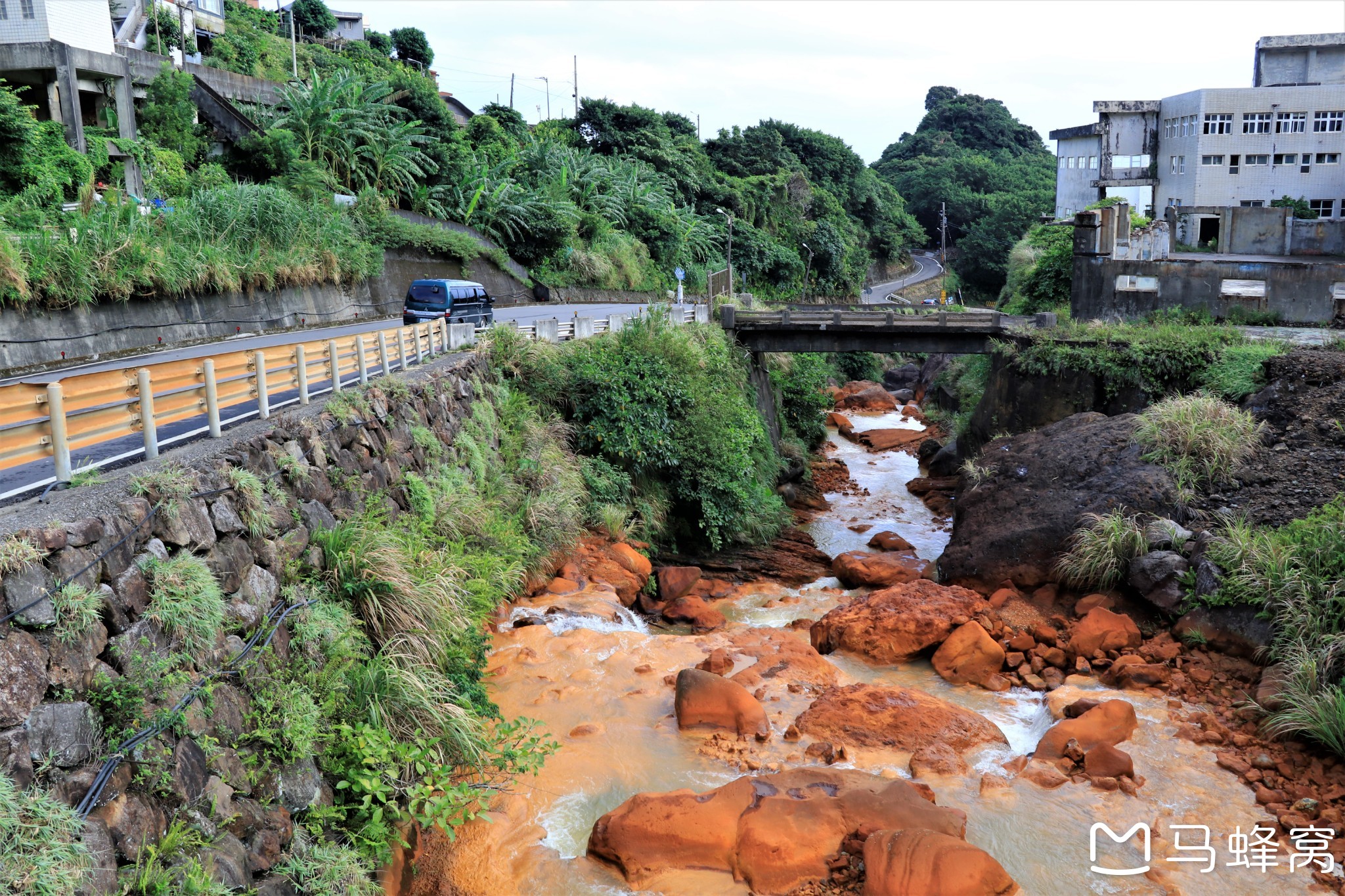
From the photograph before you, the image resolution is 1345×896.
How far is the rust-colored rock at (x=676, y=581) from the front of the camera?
1784 centimetres

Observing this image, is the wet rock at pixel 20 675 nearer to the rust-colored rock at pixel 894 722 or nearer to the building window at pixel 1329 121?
the rust-colored rock at pixel 894 722

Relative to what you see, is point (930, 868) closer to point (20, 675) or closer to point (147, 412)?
point (20, 675)

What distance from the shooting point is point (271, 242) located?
998 inches

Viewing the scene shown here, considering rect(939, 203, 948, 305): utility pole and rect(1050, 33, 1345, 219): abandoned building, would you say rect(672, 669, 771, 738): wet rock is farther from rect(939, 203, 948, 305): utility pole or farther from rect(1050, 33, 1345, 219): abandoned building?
rect(939, 203, 948, 305): utility pole

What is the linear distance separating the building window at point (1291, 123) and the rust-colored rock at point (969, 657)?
44.4 meters

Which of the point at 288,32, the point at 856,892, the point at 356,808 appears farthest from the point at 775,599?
the point at 288,32

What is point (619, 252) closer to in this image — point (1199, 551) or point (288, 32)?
point (288, 32)

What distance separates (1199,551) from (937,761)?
22.5 ft

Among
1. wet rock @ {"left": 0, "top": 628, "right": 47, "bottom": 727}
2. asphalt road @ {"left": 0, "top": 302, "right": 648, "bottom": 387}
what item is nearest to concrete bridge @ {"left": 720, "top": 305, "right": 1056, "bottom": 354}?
asphalt road @ {"left": 0, "top": 302, "right": 648, "bottom": 387}

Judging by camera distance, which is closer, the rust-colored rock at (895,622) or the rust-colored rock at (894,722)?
the rust-colored rock at (894,722)

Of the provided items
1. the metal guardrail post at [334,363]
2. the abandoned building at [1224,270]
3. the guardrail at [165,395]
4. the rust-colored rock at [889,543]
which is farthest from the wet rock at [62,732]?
the abandoned building at [1224,270]

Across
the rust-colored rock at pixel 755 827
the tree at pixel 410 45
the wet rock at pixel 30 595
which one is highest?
the tree at pixel 410 45

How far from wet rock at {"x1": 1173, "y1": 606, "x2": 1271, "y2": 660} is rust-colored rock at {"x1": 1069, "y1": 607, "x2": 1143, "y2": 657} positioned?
63 cm

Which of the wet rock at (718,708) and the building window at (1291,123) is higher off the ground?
the building window at (1291,123)
